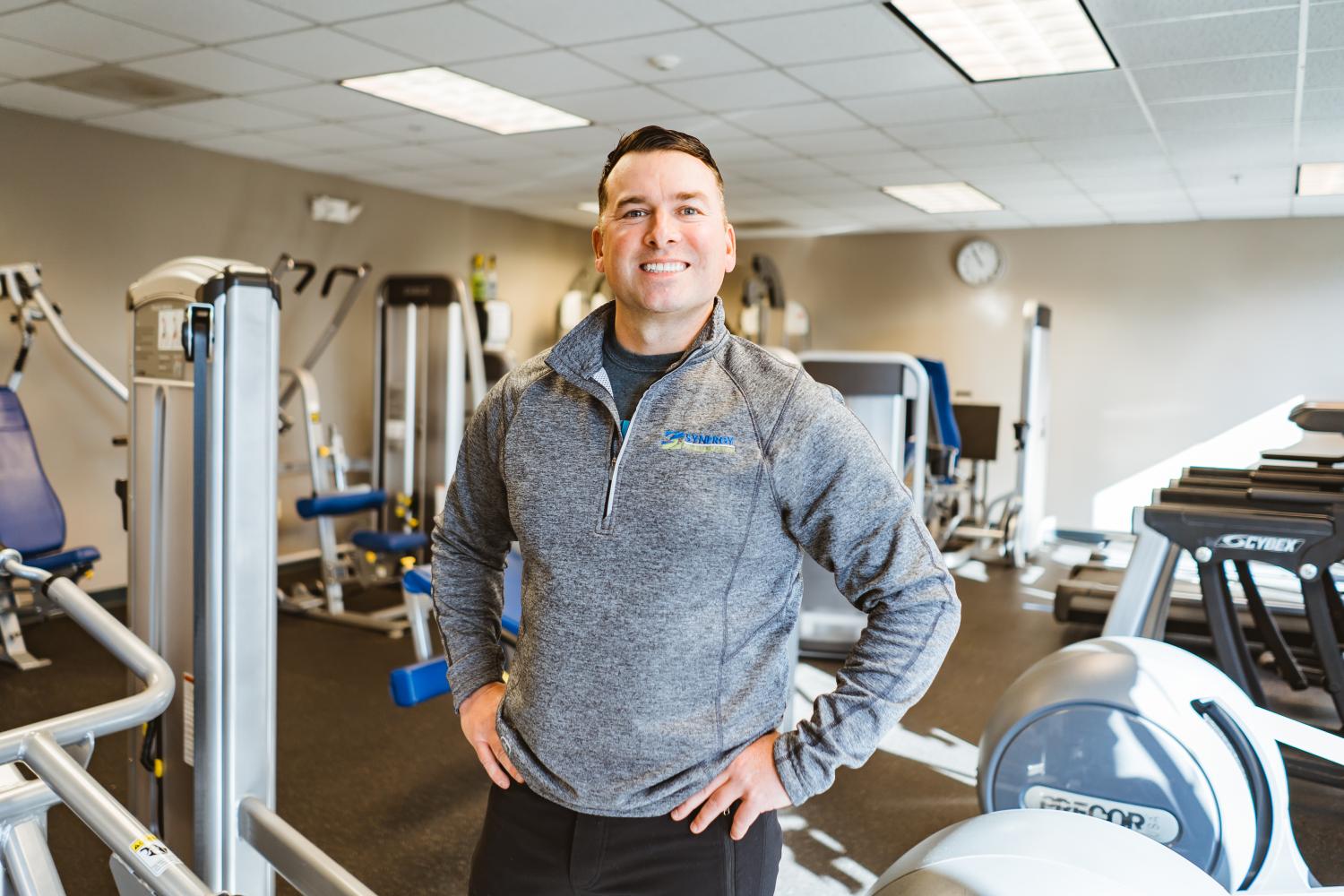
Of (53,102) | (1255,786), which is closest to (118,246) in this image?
(53,102)

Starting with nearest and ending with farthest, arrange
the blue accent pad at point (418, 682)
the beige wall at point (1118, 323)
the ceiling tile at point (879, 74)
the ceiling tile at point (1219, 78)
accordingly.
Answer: the blue accent pad at point (418, 682), the ceiling tile at point (1219, 78), the ceiling tile at point (879, 74), the beige wall at point (1118, 323)

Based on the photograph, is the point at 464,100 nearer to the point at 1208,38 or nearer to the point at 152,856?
the point at 1208,38

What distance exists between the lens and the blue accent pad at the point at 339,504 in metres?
4.91

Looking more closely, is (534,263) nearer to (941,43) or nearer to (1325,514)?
(941,43)

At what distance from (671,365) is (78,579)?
4.55 meters

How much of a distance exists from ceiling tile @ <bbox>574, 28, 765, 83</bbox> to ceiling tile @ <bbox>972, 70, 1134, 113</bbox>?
1.04 m

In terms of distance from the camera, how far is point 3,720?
3.44 m

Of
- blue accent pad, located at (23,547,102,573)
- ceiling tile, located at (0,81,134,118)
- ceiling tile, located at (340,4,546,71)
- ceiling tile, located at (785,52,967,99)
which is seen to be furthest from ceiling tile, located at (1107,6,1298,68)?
blue accent pad, located at (23,547,102,573)

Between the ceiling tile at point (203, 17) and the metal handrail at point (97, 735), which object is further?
the ceiling tile at point (203, 17)

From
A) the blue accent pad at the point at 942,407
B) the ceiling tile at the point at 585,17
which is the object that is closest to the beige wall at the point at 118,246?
the ceiling tile at the point at 585,17

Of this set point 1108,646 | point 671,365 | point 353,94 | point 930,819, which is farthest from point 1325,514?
point 353,94

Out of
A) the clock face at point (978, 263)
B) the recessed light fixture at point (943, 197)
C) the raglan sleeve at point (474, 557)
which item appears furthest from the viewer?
the clock face at point (978, 263)

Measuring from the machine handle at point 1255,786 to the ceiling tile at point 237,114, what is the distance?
14.1ft

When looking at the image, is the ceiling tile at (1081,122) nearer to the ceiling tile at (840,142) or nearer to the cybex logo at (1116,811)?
the ceiling tile at (840,142)
